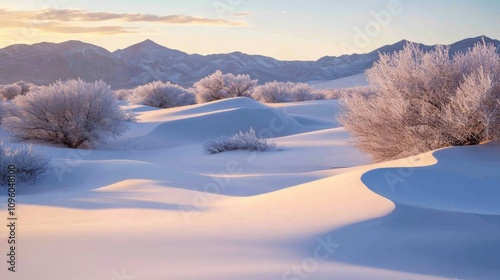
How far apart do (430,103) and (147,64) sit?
10631 centimetres

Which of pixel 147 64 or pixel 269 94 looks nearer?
pixel 269 94

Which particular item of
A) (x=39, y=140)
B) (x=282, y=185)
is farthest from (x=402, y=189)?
Answer: (x=39, y=140)

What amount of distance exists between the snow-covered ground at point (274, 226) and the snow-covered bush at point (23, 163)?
0.99 ft

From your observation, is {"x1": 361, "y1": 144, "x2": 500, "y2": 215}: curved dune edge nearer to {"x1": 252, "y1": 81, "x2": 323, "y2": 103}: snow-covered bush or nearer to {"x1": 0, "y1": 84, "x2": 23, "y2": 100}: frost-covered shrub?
{"x1": 252, "y1": 81, "x2": 323, "y2": 103}: snow-covered bush

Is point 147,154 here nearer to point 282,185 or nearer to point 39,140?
point 39,140

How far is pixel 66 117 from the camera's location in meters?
18.5

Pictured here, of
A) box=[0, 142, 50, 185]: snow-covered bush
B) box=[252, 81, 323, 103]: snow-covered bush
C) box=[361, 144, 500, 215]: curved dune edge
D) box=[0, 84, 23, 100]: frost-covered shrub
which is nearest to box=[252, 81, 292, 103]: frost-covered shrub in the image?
box=[252, 81, 323, 103]: snow-covered bush

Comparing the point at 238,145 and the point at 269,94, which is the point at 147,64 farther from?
the point at 238,145

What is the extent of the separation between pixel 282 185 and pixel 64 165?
5.43 meters

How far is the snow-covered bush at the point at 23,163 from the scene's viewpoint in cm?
1095

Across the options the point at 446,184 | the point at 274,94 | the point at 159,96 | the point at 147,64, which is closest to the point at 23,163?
the point at 446,184

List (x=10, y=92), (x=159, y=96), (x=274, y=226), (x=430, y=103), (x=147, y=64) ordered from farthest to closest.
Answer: (x=147, y=64), (x=10, y=92), (x=159, y=96), (x=430, y=103), (x=274, y=226)

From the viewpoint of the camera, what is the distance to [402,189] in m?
6.95

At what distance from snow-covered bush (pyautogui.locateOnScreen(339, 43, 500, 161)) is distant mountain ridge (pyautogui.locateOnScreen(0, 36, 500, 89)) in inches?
3153
